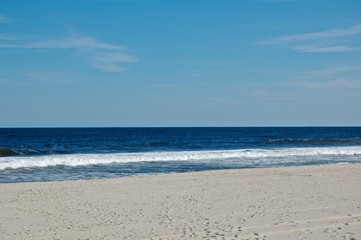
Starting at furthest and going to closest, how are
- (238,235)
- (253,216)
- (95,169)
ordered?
1. (95,169)
2. (253,216)
3. (238,235)

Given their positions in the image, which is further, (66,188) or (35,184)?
(35,184)

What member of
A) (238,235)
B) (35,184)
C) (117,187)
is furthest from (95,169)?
(238,235)

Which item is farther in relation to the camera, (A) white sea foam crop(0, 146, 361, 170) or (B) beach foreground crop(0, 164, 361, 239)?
(A) white sea foam crop(0, 146, 361, 170)

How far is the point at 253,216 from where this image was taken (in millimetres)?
9977

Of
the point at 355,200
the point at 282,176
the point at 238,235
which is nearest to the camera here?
the point at 238,235

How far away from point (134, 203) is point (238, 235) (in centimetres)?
458

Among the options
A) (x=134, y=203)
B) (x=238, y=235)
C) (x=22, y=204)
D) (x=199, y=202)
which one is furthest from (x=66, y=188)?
(x=238, y=235)

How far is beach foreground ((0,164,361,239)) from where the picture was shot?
861cm

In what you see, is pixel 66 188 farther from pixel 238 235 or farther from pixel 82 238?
pixel 238 235

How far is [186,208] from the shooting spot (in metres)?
11.2

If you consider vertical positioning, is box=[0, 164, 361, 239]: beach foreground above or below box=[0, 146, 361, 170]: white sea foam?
below

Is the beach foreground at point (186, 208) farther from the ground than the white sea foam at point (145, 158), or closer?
closer

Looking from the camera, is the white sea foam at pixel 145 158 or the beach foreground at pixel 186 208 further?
the white sea foam at pixel 145 158

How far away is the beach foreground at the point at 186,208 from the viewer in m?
8.61
